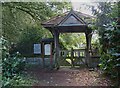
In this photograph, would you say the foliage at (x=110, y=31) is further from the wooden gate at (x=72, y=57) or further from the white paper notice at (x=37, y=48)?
the white paper notice at (x=37, y=48)

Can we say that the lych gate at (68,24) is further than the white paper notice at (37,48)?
No

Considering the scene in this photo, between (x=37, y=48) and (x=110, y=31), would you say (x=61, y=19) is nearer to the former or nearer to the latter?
(x=37, y=48)

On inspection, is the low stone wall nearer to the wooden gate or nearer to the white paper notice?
the white paper notice

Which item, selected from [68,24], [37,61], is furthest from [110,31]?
[37,61]

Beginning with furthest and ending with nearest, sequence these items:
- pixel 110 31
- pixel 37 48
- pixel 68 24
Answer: pixel 37 48
pixel 68 24
pixel 110 31

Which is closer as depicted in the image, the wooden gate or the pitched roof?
the pitched roof

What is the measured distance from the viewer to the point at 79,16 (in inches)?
175

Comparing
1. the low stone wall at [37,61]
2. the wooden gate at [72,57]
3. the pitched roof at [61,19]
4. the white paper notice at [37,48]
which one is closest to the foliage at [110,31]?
the pitched roof at [61,19]

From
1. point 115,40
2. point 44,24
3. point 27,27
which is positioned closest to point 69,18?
point 44,24

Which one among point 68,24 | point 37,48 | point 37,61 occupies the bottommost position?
point 37,61

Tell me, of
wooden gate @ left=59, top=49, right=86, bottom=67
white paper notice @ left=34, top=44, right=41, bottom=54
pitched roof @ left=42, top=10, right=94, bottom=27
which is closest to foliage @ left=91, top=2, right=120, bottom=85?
pitched roof @ left=42, top=10, right=94, bottom=27

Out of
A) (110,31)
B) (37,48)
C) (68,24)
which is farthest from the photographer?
(37,48)

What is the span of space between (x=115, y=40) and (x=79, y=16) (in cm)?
207

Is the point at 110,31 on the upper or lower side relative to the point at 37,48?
upper
